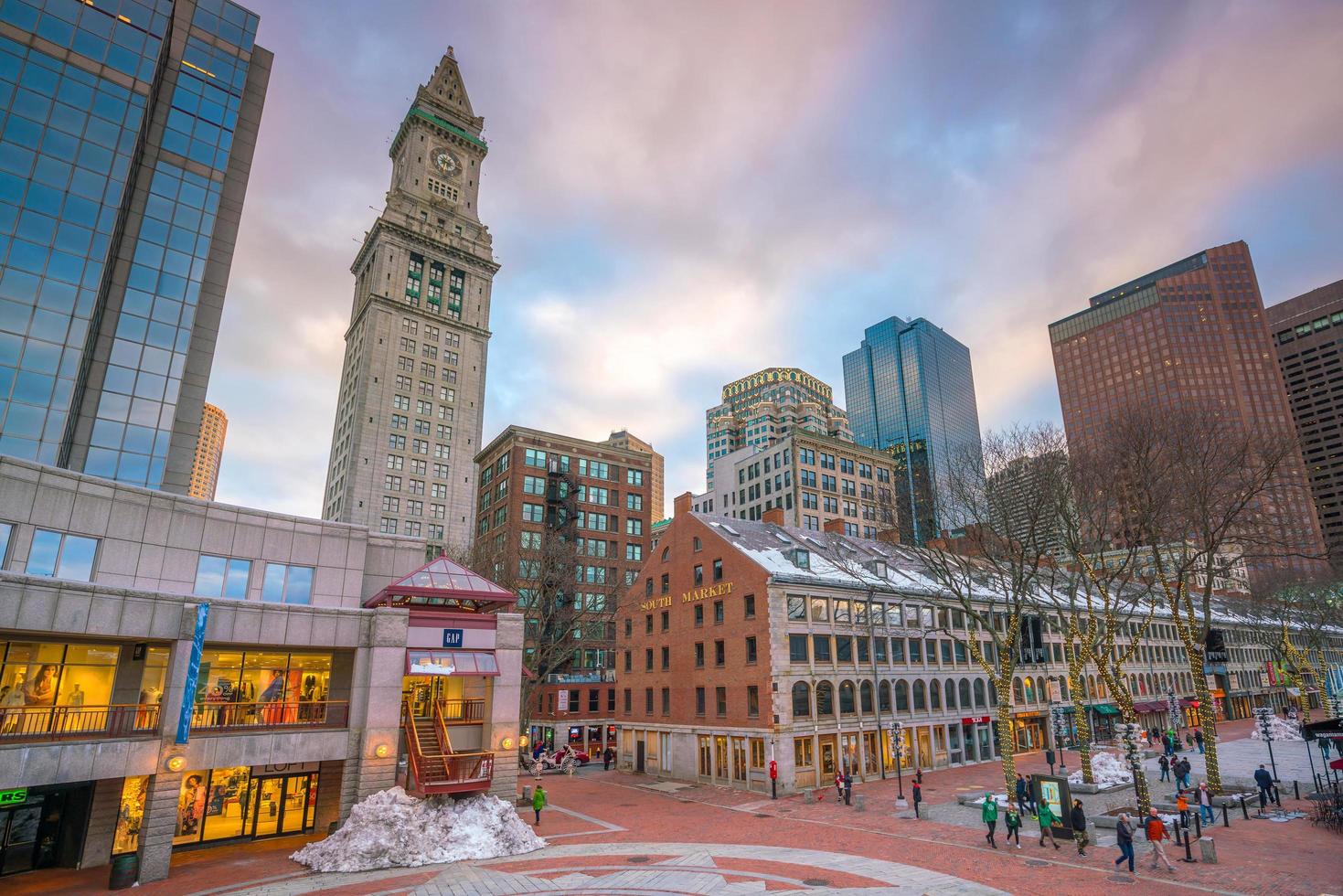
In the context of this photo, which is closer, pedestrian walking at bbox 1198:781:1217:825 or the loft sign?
pedestrian walking at bbox 1198:781:1217:825

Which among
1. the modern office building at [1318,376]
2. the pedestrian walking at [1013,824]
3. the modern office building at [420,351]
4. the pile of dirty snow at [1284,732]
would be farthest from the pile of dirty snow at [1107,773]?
the modern office building at [1318,376]

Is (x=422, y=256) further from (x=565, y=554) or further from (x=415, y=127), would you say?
(x=565, y=554)

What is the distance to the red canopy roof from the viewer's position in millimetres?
26000

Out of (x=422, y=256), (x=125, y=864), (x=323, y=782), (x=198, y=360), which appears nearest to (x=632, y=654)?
(x=323, y=782)

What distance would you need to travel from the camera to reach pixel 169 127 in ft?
170

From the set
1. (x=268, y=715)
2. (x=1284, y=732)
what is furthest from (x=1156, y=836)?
(x=1284, y=732)

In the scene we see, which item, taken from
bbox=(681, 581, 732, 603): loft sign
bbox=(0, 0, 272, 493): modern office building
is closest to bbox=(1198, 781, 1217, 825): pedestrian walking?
bbox=(681, 581, 732, 603): loft sign

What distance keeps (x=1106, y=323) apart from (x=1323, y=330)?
44.0m

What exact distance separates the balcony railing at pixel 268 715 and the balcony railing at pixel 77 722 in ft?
4.43

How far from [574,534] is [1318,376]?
163 metres

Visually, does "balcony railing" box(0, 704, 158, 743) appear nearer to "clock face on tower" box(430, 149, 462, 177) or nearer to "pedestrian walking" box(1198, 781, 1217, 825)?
"pedestrian walking" box(1198, 781, 1217, 825)

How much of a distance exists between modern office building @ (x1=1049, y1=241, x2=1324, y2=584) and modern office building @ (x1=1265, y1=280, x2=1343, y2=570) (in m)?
5.45

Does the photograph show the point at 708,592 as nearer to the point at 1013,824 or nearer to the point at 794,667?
the point at 794,667

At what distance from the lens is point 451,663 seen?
25.6m
